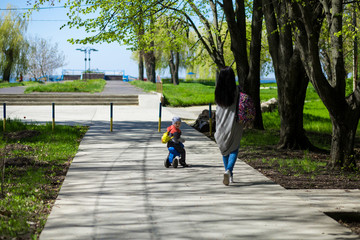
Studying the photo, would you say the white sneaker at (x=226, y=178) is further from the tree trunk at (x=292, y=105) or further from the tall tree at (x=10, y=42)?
the tall tree at (x=10, y=42)

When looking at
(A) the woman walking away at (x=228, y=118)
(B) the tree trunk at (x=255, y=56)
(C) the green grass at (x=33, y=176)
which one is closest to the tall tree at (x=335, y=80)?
(A) the woman walking away at (x=228, y=118)

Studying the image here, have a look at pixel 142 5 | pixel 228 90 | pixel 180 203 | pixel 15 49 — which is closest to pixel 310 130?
pixel 142 5

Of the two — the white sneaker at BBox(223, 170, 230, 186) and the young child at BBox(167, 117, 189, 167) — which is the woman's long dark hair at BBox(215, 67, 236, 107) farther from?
the young child at BBox(167, 117, 189, 167)

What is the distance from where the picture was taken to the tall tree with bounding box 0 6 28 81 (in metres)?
55.2

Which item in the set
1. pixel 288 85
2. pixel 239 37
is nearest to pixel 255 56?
pixel 239 37

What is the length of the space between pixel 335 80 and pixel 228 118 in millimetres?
A: 2823

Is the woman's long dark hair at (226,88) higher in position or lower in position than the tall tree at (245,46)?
lower

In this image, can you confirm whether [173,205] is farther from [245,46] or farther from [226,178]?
[245,46]

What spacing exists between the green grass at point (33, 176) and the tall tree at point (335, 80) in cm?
492

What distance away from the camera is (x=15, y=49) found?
55.9 m

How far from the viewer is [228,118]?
7777 millimetres

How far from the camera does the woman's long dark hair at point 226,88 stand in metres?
7.59

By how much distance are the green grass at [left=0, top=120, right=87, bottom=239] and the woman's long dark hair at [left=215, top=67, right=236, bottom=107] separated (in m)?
2.79

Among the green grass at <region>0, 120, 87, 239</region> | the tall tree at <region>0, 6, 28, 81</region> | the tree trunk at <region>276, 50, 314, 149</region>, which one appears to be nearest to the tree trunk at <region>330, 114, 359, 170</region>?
the tree trunk at <region>276, 50, 314, 149</region>
